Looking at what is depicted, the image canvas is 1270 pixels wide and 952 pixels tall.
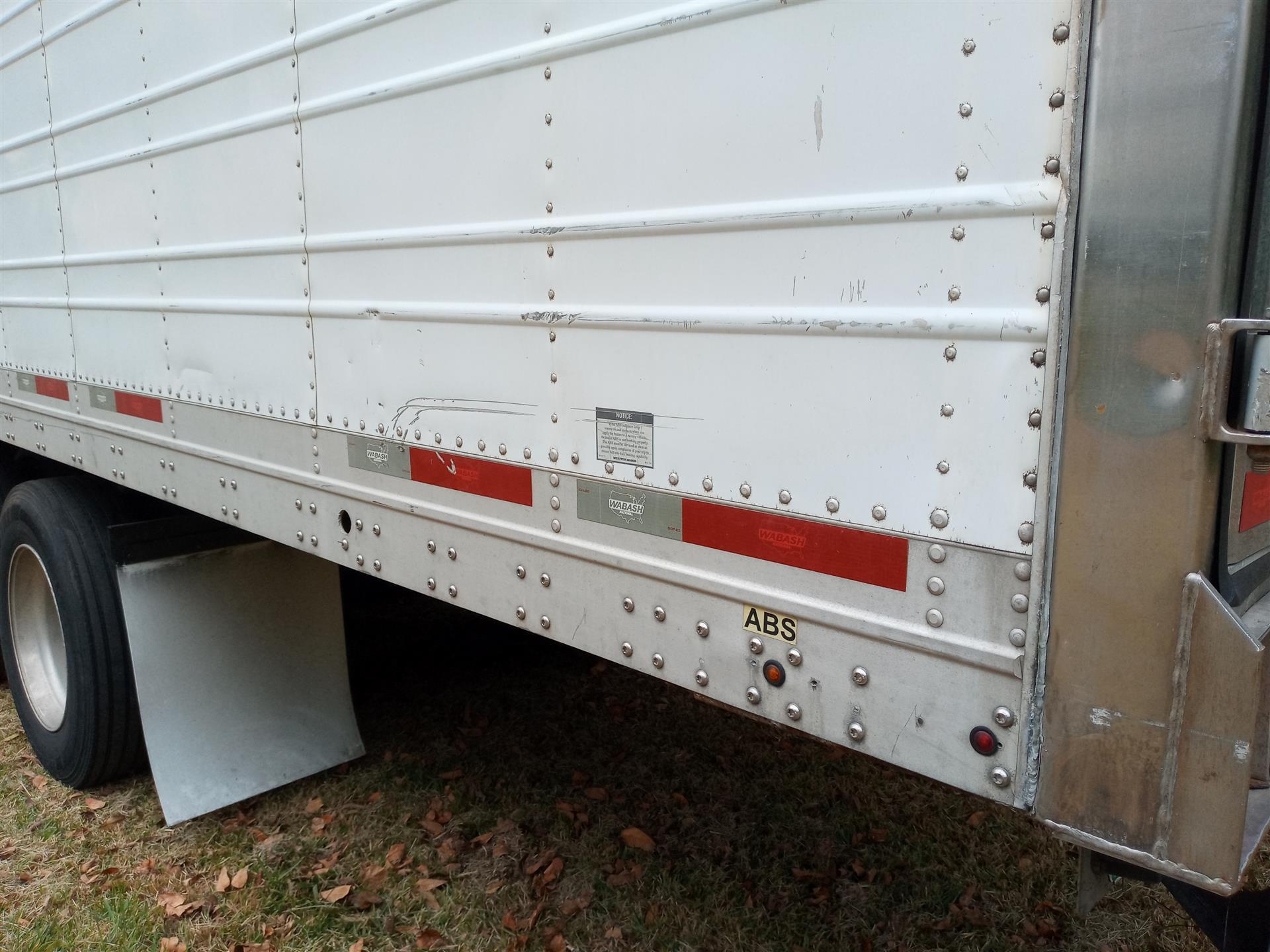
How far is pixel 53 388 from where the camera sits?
351cm

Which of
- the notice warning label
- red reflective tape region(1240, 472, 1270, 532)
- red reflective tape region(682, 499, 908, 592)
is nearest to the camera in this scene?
red reflective tape region(1240, 472, 1270, 532)

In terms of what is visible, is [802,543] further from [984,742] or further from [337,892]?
[337,892]

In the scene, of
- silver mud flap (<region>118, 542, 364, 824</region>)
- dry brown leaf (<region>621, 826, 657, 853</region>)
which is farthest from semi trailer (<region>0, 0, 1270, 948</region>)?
dry brown leaf (<region>621, 826, 657, 853</region>)

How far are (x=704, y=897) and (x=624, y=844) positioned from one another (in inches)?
15.1

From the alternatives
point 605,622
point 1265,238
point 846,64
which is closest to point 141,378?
point 605,622

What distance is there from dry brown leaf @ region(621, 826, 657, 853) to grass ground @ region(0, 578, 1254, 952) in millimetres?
13

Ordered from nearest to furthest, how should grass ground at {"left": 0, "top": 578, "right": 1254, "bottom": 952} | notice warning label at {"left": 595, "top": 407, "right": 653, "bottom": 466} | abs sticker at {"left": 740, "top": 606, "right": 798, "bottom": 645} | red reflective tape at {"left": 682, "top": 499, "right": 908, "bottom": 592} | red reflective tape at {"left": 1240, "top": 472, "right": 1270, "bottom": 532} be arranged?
red reflective tape at {"left": 1240, "top": 472, "right": 1270, "bottom": 532} → red reflective tape at {"left": 682, "top": 499, "right": 908, "bottom": 592} → abs sticker at {"left": 740, "top": 606, "right": 798, "bottom": 645} → notice warning label at {"left": 595, "top": 407, "right": 653, "bottom": 466} → grass ground at {"left": 0, "top": 578, "right": 1254, "bottom": 952}

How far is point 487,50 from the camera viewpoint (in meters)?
1.74

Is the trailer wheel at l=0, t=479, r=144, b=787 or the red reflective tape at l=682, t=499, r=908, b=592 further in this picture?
the trailer wheel at l=0, t=479, r=144, b=787

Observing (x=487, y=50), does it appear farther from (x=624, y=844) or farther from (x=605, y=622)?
(x=624, y=844)

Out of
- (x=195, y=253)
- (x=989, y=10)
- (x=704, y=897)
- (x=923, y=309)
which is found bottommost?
(x=704, y=897)

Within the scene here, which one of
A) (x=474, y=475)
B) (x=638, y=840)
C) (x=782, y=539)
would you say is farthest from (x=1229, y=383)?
(x=638, y=840)

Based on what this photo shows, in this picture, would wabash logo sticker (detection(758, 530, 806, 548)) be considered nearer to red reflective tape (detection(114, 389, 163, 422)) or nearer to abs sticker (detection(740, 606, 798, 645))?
abs sticker (detection(740, 606, 798, 645))

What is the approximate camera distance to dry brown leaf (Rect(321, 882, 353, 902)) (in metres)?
3.02
